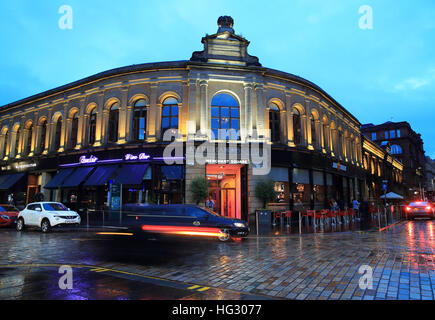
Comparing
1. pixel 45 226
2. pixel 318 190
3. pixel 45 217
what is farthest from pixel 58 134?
pixel 318 190

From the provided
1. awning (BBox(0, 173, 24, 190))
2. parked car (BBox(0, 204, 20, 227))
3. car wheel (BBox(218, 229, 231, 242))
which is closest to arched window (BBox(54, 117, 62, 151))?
awning (BBox(0, 173, 24, 190))

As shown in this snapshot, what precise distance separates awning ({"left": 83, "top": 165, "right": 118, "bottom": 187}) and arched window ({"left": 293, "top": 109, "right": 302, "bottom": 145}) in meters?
14.5

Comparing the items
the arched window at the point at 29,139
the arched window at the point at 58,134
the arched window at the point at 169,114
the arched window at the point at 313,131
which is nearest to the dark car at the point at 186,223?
the arched window at the point at 169,114

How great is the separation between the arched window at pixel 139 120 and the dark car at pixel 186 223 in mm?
10422

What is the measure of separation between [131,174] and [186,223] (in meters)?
9.42

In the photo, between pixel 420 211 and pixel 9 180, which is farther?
pixel 9 180

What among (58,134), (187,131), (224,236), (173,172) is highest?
(58,134)

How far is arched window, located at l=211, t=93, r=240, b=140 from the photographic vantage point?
19.8 m

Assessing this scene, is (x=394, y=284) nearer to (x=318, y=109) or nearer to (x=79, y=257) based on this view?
(x=79, y=257)

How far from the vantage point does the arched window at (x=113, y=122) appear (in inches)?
841

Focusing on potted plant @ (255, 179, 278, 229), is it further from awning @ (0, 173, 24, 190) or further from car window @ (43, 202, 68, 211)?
awning @ (0, 173, 24, 190)

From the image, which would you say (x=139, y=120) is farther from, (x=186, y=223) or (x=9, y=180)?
(x=9, y=180)

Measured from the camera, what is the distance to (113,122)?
2158 centimetres
